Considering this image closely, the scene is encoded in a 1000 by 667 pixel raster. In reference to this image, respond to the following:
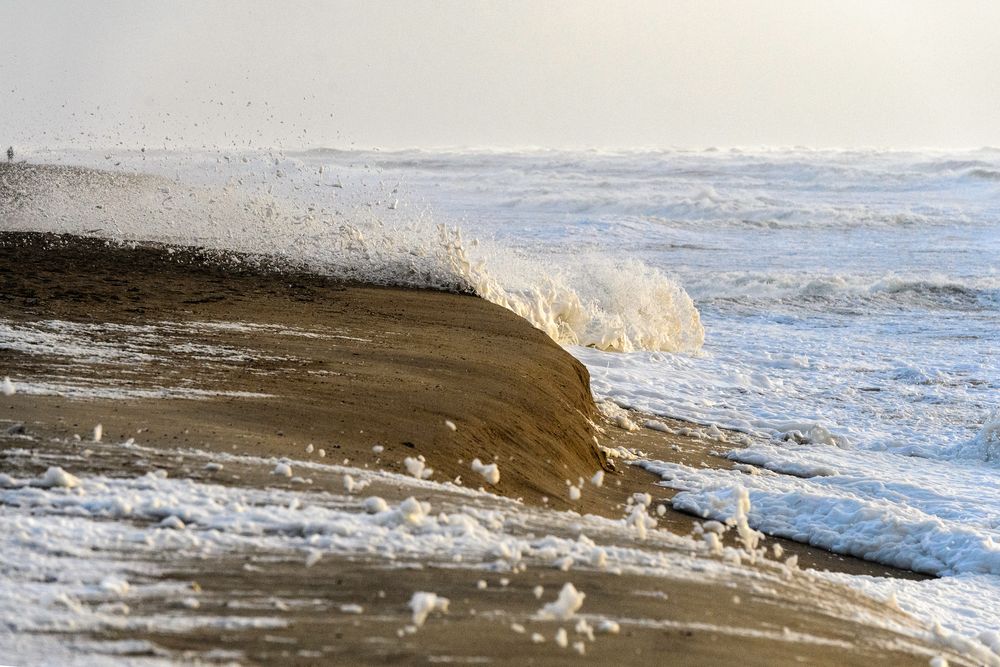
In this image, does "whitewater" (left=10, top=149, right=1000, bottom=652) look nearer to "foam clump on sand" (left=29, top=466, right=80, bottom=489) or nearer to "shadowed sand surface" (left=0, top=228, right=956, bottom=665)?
"shadowed sand surface" (left=0, top=228, right=956, bottom=665)

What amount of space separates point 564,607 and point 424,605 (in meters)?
0.39

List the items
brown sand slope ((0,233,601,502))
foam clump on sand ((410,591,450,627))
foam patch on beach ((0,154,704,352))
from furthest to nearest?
foam patch on beach ((0,154,704,352)) → brown sand slope ((0,233,601,502)) → foam clump on sand ((410,591,450,627))

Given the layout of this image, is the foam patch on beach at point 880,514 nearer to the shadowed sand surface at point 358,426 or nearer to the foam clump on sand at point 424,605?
the shadowed sand surface at point 358,426

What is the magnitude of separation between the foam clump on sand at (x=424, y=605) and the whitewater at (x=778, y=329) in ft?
7.29

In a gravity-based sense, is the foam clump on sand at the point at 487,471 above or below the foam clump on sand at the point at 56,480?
below

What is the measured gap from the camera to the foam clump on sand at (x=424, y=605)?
280cm

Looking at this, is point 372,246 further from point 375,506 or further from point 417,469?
point 375,506

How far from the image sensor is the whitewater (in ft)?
19.7

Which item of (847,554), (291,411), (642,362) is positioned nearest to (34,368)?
(291,411)

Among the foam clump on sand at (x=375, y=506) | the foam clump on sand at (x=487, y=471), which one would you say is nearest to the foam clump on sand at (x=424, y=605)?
the foam clump on sand at (x=375, y=506)

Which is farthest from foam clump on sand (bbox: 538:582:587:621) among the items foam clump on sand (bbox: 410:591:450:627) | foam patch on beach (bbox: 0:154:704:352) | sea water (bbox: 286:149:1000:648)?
foam patch on beach (bbox: 0:154:704:352)

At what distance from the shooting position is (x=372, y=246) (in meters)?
9.91

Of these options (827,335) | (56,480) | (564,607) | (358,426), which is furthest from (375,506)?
(827,335)

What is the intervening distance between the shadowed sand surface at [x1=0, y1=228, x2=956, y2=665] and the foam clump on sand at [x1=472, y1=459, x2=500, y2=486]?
0.16ft
